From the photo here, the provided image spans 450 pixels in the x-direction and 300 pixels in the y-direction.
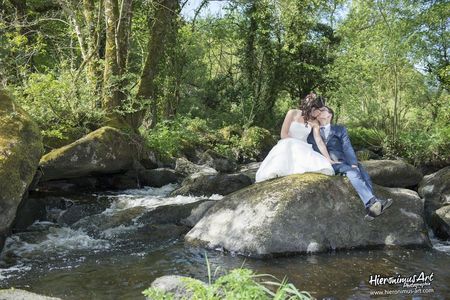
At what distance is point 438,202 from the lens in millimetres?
10602

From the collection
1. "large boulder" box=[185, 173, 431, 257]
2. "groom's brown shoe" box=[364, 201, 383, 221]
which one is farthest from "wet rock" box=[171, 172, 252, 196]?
"groom's brown shoe" box=[364, 201, 383, 221]

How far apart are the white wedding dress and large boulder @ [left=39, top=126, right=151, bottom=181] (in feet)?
14.2

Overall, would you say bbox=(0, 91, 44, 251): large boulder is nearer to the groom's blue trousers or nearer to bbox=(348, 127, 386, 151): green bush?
the groom's blue trousers

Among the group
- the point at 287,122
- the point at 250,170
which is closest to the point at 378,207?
the point at 287,122

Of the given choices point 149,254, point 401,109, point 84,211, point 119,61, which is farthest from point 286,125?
point 401,109

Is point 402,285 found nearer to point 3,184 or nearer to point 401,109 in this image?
point 3,184

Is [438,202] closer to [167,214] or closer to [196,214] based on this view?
[196,214]

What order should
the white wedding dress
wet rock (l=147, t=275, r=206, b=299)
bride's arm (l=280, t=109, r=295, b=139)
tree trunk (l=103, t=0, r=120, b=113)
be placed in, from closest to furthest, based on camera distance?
wet rock (l=147, t=275, r=206, b=299)
the white wedding dress
bride's arm (l=280, t=109, r=295, b=139)
tree trunk (l=103, t=0, r=120, b=113)

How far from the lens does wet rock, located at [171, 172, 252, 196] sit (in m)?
11.5

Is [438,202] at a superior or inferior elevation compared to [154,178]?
inferior

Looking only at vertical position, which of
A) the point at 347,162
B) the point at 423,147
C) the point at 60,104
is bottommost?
the point at 423,147

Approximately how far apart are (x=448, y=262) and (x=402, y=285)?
1598 mm

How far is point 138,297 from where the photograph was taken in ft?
16.9

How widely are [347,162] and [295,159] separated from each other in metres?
0.94
